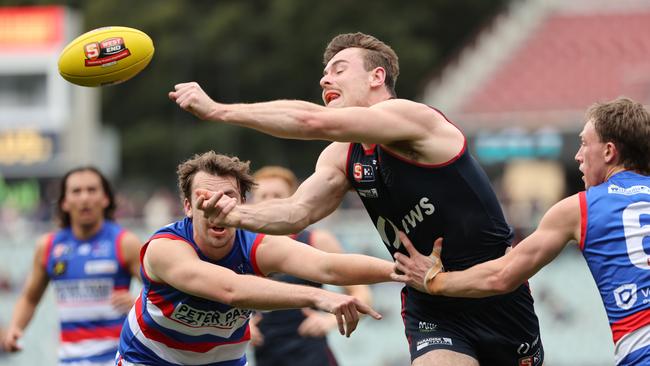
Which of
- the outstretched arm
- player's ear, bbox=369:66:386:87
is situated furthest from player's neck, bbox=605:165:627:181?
player's ear, bbox=369:66:386:87

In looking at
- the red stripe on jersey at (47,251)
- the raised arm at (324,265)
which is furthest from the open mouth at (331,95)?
the red stripe on jersey at (47,251)

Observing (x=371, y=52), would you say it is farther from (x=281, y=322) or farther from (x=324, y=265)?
(x=281, y=322)

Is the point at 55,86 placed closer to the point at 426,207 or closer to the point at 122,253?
the point at 122,253

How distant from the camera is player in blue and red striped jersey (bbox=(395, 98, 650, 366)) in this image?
5020 mm

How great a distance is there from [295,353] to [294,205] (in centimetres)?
265

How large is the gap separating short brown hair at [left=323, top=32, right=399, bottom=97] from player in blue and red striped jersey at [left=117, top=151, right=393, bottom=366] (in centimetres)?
77

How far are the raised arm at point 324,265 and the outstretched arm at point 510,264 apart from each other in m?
0.17

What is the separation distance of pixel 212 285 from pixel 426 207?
1087 millimetres

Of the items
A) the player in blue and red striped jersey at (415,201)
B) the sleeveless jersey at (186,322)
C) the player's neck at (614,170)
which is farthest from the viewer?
the sleeveless jersey at (186,322)

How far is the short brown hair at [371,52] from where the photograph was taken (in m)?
5.98

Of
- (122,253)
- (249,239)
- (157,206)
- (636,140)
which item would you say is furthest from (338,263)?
(157,206)

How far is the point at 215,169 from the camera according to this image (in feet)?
19.4

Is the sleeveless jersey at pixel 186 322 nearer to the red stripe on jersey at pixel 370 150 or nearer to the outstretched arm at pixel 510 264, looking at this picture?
the red stripe on jersey at pixel 370 150

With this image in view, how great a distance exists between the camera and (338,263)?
5.88 meters
